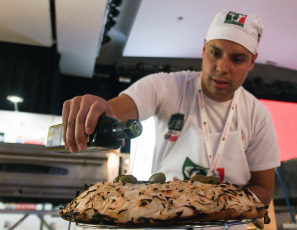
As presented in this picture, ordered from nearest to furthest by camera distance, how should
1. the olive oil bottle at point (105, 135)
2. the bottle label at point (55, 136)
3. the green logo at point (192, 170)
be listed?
the olive oil bottle at point (105, 135)
the bottle label at point (55, 136)
the green logo at point (192, 170)

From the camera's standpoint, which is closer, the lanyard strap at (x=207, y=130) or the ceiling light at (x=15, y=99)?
the lanyard strap at (x=207, y=130)

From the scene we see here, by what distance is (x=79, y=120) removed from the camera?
664 millimetres

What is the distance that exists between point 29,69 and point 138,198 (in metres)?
3.32

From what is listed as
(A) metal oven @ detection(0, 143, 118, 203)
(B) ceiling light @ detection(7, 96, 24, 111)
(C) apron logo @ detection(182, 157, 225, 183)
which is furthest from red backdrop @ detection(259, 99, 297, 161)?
(C) apron logo @ detection(182, 157, 225, 183)

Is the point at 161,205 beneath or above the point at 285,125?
beneath

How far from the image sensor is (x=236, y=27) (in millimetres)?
1114

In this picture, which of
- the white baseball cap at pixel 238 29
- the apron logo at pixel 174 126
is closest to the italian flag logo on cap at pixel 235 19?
the white baseball cap at pixel 238 29

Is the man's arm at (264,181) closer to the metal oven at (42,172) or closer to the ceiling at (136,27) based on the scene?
the metal oven at (42,172)

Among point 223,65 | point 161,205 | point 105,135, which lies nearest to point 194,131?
point 223,65

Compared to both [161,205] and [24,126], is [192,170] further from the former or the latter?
[24,126]

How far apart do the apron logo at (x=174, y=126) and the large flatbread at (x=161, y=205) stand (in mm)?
573

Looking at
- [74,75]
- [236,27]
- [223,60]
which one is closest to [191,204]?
[223,60]

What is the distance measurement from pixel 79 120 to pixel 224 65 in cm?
66

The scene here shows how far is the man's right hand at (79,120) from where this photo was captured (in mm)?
659
